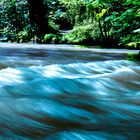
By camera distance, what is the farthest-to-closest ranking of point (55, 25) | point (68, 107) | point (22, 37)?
1. point (55, 25)
2. point (22, 37)
3. point (68, 107)

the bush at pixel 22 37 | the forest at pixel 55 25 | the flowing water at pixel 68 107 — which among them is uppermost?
the forest at pixel 55 25

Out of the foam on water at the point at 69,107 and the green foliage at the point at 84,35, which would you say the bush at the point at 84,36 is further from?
the foam on water at the point at 69,107

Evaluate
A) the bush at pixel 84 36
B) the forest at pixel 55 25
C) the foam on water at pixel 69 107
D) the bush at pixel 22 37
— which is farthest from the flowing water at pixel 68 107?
the bush at pixel 22 37

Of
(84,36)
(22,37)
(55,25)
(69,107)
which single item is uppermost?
(55,25)

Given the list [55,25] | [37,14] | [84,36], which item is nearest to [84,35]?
[84,36]

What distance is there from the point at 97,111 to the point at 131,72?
316 centimetres

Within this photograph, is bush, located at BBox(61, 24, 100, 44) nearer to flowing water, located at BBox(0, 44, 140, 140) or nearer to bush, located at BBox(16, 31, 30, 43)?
bush, located at BBox(16, 31, 30, 43)

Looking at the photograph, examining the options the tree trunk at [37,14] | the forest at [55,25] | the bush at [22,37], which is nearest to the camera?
the forest at [55,25]

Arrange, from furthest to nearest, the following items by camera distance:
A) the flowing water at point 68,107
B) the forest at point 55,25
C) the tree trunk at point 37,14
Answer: the tree trunk at point 37,14
the forest at point 55,25
the flowing water at point 68,107

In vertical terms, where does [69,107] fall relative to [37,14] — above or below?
below

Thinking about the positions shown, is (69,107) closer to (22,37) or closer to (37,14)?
(22,37)

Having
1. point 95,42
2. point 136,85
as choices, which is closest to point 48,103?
point 136,85

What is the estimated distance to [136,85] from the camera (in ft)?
20.4

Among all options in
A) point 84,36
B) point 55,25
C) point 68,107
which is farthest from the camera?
point 55,25
